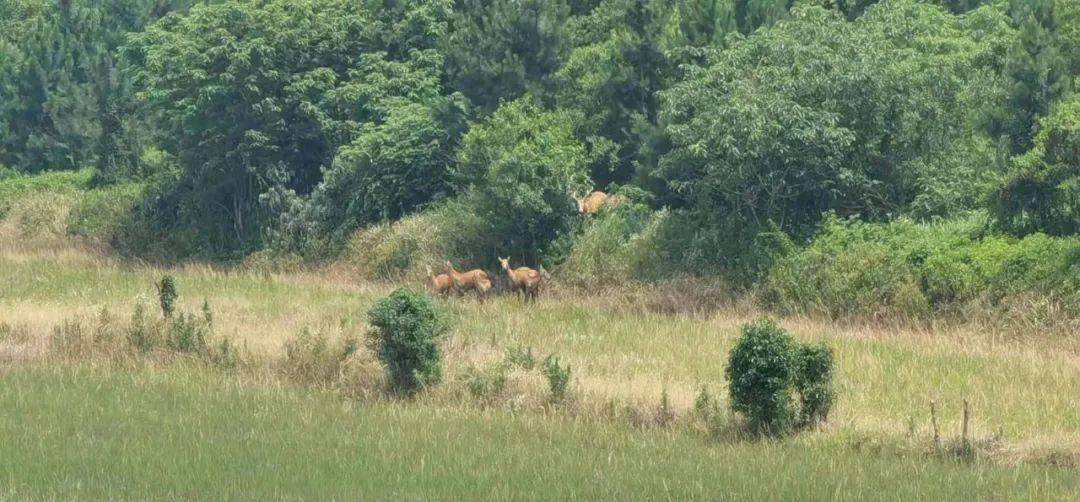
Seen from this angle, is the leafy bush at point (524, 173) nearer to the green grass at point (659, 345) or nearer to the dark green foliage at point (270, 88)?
the green grass at point (659, 345)

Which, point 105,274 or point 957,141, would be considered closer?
point 957,141

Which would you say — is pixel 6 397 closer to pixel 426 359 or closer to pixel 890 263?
pixel 426 359

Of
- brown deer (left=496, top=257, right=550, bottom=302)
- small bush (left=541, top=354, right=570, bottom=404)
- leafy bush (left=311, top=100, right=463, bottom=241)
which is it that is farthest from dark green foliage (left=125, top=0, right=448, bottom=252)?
small bush (left=541, top=354, right=570, bottom=404)

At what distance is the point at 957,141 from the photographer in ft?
92.9

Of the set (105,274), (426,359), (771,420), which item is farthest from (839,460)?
(105,274)

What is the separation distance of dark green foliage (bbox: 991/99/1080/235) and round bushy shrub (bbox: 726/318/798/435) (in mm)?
9725

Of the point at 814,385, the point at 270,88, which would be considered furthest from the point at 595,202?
the point at 814,385

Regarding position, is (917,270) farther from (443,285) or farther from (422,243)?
(422,243)

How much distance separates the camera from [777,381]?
1518cm

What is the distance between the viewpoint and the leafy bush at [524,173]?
3114cm

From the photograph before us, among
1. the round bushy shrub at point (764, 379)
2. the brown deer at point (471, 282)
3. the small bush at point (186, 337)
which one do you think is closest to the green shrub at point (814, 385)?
the round bushy shrub at point (764, 379)

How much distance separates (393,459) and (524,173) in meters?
18.1

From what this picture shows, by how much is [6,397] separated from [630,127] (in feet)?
61.7

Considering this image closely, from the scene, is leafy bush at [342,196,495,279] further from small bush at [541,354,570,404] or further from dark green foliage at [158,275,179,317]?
small bush at [541,354,570,404]
